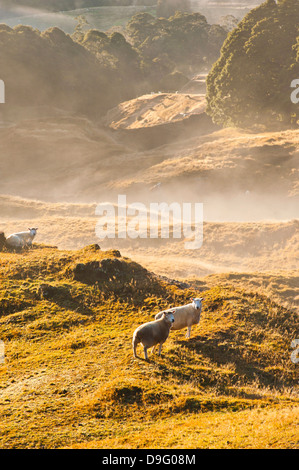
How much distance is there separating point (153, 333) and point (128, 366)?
56.5 inches

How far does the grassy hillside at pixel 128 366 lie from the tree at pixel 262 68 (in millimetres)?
62240

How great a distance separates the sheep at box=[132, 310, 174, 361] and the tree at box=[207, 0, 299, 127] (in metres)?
66.4

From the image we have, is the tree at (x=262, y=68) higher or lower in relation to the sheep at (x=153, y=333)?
higher

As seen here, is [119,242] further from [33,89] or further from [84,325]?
[33,89]

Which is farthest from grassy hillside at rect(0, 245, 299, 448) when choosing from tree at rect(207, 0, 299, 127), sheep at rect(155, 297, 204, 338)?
tree at rect(207, 0, 299, 127)

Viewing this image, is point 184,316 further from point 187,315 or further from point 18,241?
point 18,241

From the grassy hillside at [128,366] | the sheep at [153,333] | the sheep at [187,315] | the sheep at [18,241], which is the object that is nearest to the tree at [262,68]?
the sheep at [18,241]

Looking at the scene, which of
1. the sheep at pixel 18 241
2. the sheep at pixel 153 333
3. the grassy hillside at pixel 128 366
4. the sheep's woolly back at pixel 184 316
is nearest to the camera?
the grassy hillside at pixel 128 366

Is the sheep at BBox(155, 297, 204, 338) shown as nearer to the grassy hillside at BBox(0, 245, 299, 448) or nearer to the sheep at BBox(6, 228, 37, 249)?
the grassy hillside at BBox(0, 245, 299, 448)

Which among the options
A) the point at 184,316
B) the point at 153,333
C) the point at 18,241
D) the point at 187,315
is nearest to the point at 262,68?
the point at 18,241

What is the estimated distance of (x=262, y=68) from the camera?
241 feet

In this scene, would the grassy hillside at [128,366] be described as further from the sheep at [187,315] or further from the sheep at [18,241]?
the sheep at [18,241]

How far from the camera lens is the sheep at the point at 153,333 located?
1393cm

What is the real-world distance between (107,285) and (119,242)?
26.8 m
